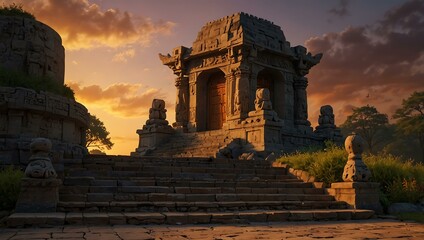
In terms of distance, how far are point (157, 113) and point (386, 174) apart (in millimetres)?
12512

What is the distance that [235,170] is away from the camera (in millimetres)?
13109

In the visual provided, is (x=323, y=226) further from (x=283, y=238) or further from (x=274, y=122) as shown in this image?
(x=274, y=122)

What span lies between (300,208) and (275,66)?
13742 millimetres

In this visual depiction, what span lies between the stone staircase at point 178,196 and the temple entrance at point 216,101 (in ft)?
31.0

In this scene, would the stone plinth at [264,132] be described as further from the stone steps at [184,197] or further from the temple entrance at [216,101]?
the stone steps at [184,197]

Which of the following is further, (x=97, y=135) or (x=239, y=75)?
(x=97, y=135)

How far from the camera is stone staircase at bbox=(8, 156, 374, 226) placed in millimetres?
8094

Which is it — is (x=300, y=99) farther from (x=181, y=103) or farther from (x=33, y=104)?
(x=33, y=104)

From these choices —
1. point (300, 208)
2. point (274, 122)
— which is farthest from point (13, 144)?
point (274, 122)

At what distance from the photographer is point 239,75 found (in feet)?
68.8

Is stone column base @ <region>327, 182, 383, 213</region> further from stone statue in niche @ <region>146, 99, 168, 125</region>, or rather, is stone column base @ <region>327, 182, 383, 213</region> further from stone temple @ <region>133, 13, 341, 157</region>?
stone statue in niche @ <region>146, 99, 168, 125</region>

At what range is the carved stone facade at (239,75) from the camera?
20.9m

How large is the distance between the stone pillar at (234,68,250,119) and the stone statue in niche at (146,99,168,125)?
151 inches

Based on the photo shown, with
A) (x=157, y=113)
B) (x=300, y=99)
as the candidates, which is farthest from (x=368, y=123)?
(x=157, y=113)
